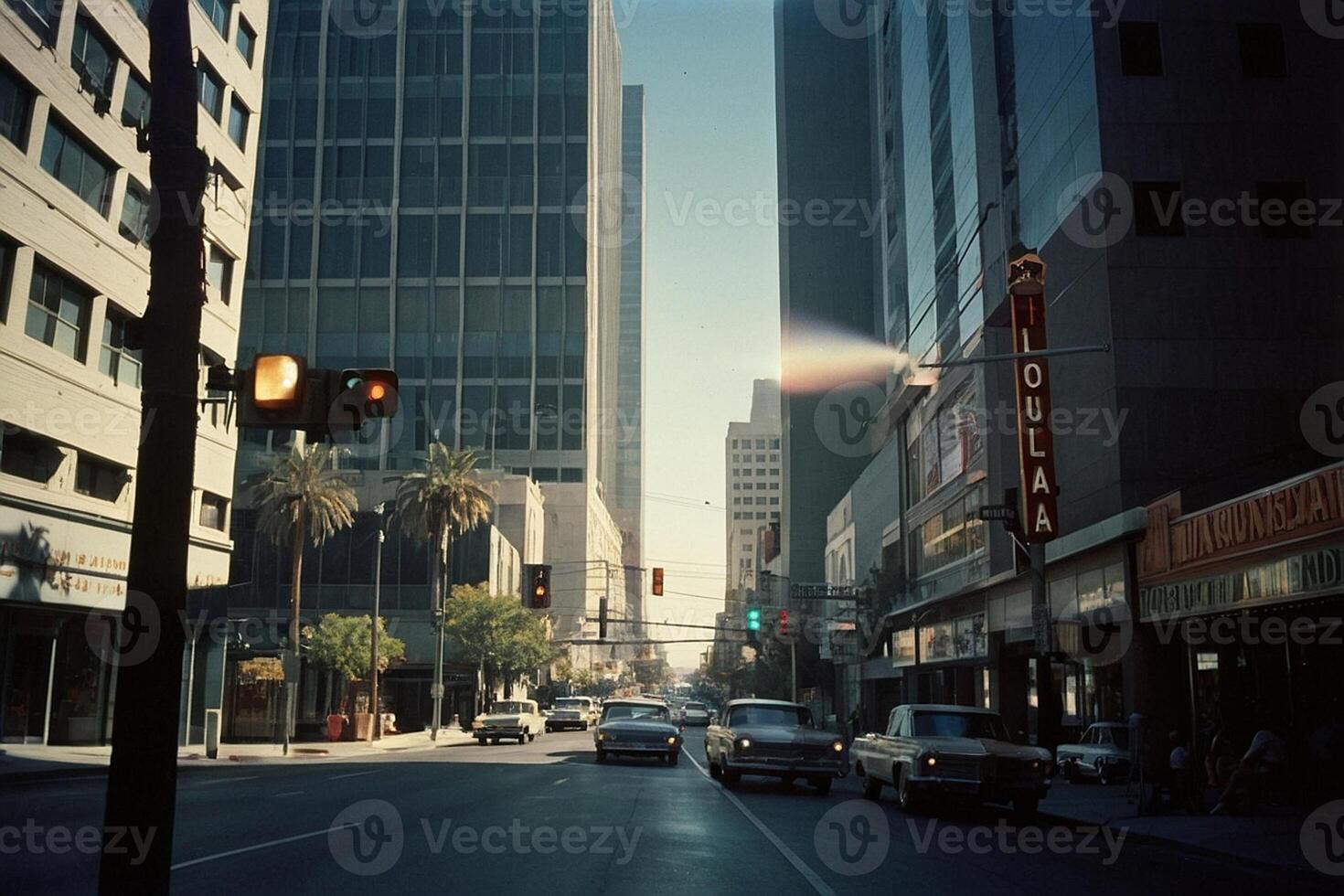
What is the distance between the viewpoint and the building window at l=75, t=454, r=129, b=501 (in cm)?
3275

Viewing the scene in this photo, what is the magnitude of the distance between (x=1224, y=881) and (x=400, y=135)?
103 meters

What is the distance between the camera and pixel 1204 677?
1029 inches

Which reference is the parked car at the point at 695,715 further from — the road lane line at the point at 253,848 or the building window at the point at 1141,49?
the road lane line at the point at 253,848

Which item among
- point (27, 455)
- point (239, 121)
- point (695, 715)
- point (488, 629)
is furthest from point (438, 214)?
point (27, 455)

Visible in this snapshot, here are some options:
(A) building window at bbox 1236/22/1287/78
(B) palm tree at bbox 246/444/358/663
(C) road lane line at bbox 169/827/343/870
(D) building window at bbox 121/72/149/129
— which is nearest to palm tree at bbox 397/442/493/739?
(B) palm tree at bbox 246/444/358/663

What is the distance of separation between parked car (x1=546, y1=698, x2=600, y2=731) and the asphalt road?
135 feet

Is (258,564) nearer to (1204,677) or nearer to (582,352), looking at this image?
(582,352)

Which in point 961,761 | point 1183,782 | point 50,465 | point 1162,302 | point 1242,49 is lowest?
point 1183,782

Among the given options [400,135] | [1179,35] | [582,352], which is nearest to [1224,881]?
[1179,35]

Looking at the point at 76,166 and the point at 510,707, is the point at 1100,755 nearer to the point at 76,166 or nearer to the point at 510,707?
the point at 76,166

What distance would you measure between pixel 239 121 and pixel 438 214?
209 feet

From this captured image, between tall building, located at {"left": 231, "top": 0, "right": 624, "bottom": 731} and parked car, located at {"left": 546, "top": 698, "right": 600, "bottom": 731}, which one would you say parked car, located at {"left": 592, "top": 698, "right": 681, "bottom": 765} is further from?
tall building, located at {"left": 231, "top": 0, "right": 624, "bottom": 731}

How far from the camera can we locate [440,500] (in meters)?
60.1

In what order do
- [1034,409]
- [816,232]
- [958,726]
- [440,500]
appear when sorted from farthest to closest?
[816,232]
[440,500]
[1034,409]
[958,726]
